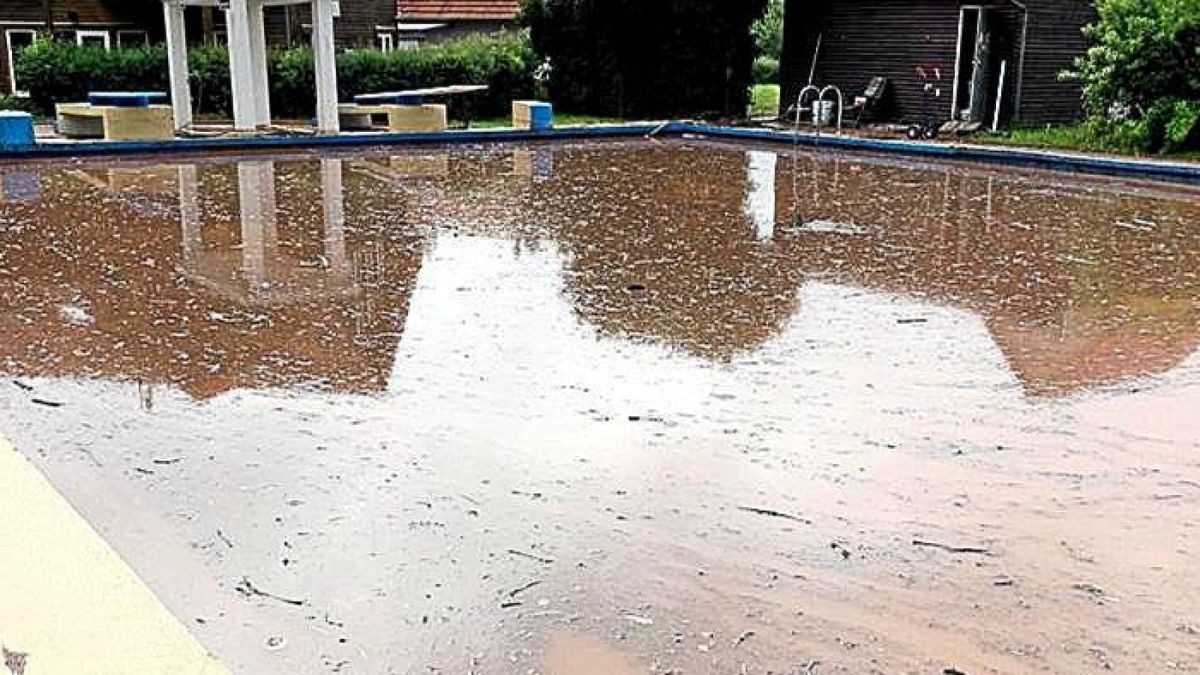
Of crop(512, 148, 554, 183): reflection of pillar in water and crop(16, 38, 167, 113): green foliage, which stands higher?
crop(16, 38, 167, 113): green foliage

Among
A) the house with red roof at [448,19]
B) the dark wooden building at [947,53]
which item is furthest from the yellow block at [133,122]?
the house with red roof at [448,19]

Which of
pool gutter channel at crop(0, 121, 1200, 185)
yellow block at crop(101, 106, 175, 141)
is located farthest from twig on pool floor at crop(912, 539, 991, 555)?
yellow block at crop(101, 106, 175, 141)

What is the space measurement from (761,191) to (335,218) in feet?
12.8

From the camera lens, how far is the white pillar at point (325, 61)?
15.0m

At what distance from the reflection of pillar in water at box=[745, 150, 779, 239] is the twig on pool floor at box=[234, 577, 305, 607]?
19.2 ft

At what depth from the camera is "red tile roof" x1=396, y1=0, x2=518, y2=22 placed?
24.2 m

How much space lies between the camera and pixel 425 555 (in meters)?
3.34

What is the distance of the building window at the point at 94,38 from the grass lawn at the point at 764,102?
1129 centimetres

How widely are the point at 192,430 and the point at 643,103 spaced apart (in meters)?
16.1

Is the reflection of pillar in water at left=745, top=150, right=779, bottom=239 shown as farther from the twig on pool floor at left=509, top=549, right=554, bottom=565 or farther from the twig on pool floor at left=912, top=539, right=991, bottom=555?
the twig on pool floor at left=509, top=549, right=554, bottom=565

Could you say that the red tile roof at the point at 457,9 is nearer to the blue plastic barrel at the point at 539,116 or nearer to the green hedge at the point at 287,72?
the green hedge at the point at 287,72

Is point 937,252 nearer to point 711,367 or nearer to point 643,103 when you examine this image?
point 711,367

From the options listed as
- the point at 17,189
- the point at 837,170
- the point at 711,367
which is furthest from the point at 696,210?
the point at 17,189

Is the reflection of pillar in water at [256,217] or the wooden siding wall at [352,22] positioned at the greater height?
the wooden siding wall at [352,22]
